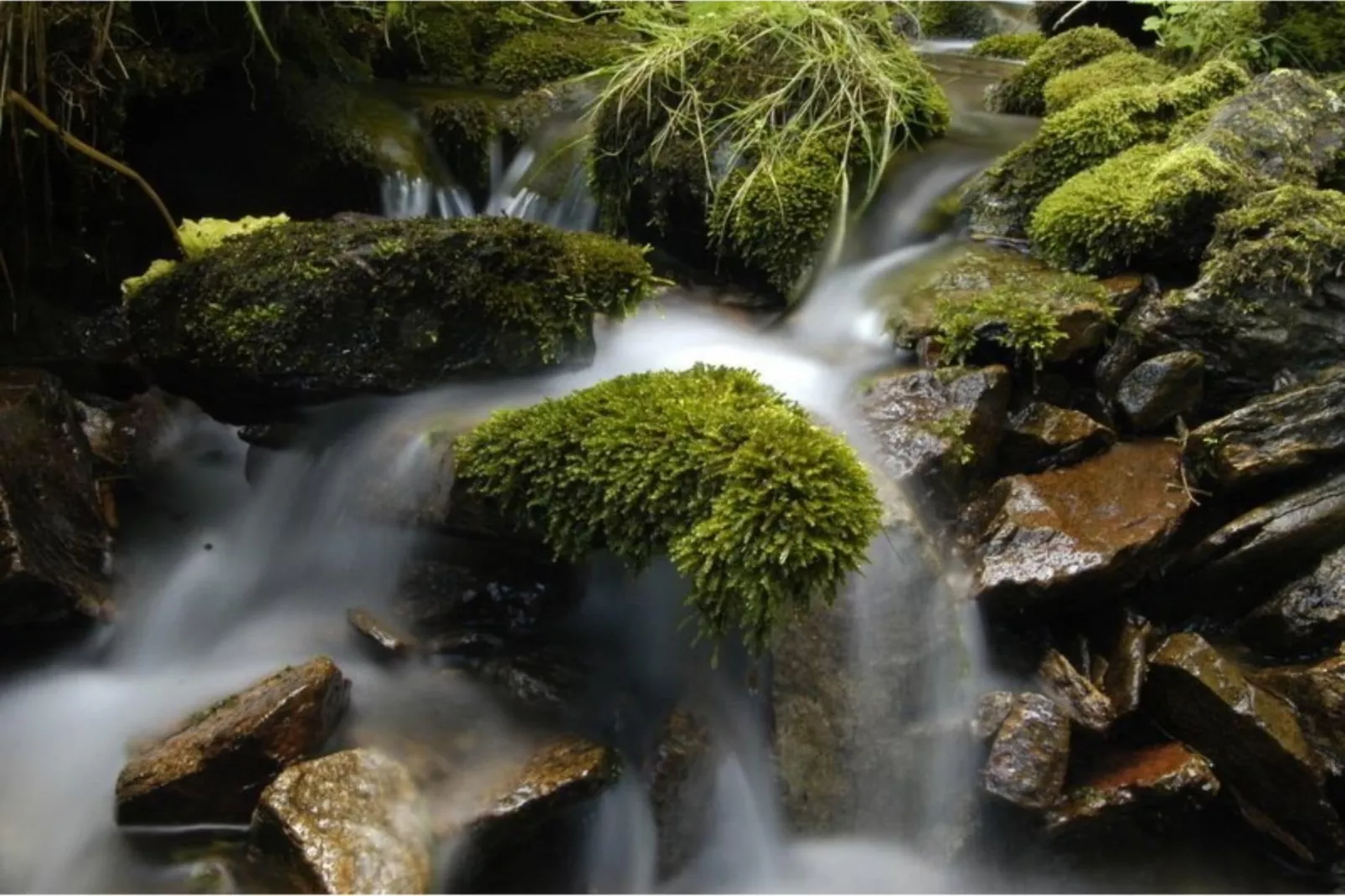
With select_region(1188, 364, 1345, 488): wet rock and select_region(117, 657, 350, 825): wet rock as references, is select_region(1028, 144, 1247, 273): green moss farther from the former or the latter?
select_region(117, 657, 350, 825): wet rock

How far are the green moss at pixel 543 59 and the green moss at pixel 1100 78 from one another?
8.15 feet

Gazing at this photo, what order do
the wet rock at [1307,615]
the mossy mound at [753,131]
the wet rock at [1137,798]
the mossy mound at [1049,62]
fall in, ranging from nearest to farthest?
the wet rock at [1137,798] → the wet rock at [1307,615] → the mossy mound at [753,131] → the mossy mound at [1049,62]

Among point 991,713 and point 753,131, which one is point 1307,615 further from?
point 753,131

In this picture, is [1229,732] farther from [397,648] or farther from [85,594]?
[85,594]

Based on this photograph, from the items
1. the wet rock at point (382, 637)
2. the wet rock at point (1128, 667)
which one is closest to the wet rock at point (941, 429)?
the wet rock at point (1128, 667)

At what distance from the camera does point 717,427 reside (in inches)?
117

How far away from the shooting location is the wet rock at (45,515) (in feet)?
11.0

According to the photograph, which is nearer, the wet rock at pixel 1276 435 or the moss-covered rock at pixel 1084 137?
the wet rock at pixel 1276 435

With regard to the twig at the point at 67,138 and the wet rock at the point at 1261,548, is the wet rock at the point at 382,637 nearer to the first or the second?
the twig at the point at 67,138

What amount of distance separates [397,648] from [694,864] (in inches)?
47.7

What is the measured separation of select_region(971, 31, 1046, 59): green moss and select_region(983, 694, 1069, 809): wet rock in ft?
18.0

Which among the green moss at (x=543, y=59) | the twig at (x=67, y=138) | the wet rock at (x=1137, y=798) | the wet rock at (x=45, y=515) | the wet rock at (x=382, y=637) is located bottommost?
the wet rock at (x=1137, y=798)

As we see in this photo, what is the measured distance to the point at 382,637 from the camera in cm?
353

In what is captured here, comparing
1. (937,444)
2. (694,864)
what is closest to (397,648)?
(694,864)
